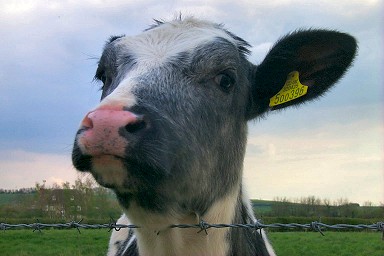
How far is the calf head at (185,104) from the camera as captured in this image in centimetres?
377

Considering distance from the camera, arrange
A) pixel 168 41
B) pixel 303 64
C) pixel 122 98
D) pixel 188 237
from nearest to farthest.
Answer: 1. pixel 122 98
2. pixel 188 237
3. pixel 168 41
4. pixel 303 64

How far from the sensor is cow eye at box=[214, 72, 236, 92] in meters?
4.94

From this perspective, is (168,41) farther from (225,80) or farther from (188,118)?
(188,118)

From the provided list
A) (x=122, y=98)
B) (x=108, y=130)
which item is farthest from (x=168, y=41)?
(x=108, y=130)

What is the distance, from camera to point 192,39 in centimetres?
523

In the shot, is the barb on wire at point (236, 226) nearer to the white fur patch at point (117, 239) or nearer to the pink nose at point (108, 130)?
the pink nose at point (108, 130)

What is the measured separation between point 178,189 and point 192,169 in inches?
8.0

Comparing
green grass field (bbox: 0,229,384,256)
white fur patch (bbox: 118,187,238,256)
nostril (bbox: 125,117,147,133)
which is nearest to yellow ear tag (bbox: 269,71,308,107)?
white fur patch (bbox: 118,187,238,256)

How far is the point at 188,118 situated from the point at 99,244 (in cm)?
2135

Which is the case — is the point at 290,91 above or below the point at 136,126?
above

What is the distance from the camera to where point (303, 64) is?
18.5 feet

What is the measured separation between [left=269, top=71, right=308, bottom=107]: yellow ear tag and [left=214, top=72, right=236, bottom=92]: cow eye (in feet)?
2.03

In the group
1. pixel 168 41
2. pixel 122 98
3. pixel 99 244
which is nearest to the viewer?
pixel 122 98

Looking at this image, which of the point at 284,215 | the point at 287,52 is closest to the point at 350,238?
the point at 284,215
